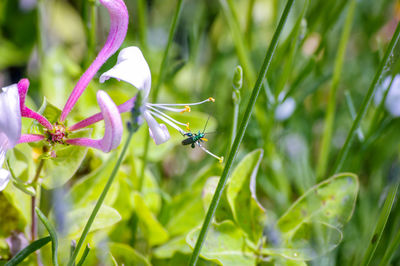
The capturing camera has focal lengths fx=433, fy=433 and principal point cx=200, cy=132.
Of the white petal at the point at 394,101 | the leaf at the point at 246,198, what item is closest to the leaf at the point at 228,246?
the leaf at the point at 246,198

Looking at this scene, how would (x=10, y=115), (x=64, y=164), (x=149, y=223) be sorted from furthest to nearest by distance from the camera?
(x=149, y=223), (x=64, y=164), (x=10, y=115)

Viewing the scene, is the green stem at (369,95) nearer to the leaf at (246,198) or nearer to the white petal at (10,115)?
the leaf at (246,198)

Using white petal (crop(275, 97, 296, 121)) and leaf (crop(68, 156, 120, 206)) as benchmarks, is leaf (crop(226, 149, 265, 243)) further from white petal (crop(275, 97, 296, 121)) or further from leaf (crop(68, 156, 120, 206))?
white petal (crop(275, 97, 296, 121))

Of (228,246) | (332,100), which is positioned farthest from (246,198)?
(332,100)

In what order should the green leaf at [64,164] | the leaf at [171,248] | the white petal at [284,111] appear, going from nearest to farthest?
the green leaf at [64,164]
the leaf at [171,248]
the white petal at [284,111]

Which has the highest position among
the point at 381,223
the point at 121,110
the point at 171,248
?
the point at 121,110

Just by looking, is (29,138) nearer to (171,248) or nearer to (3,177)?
(3,177)

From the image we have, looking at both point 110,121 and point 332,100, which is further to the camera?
point 332,100
